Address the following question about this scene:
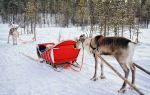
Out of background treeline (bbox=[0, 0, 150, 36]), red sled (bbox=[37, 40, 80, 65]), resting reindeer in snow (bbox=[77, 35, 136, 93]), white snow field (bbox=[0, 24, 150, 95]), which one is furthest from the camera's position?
background treeline (bbox=[0, 0, 150, 36])

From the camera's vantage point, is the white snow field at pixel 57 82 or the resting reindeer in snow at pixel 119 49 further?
the white snow field at pixel 57 82

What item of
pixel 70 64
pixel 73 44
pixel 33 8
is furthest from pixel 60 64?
pixel 33 8

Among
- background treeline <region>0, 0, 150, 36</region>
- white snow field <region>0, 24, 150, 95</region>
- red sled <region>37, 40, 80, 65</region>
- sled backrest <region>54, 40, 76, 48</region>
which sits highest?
background treeline <region>0, 0, 150, 36</region>

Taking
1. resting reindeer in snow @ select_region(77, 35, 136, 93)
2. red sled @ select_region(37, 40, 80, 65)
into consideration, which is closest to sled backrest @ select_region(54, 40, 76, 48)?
red sled @ select_region(37, 40, 80, 65)

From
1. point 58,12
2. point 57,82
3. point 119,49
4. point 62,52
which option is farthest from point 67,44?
point 58,12

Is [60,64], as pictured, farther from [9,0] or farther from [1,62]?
[9,0]

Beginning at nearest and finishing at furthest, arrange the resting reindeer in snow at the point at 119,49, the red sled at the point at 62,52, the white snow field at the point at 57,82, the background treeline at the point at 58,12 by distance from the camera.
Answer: the resting reindeer in snow at the point at 119,49, the white snow field at the point at 57,82, the red sled at the point at 62,52, the background treeline at the point at 58,12

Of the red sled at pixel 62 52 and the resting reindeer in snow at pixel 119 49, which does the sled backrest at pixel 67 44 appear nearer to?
the red sled at pixel 62 52

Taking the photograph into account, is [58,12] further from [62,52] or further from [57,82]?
[57,82]

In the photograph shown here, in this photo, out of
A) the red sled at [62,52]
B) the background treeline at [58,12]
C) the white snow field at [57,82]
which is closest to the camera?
the white snow field at [57,82]

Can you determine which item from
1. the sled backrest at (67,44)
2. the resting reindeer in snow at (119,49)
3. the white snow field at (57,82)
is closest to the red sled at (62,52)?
the sled backrest at (67,44)

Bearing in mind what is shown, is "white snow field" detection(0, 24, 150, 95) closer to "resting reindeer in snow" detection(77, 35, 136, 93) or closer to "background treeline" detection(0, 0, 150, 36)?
"resting reindeer in snow" detection(77, 35, 136, 93)

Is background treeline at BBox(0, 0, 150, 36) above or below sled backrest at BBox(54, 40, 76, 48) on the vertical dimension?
above

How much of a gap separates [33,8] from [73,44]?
111 feet
